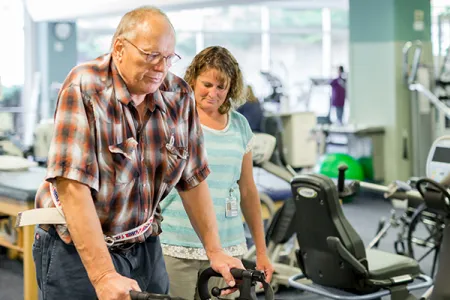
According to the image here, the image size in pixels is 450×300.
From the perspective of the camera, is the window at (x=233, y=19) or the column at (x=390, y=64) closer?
the column at (x=390, y=64)

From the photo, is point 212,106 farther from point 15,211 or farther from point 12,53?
point 12,53

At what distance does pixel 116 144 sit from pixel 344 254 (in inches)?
83.7

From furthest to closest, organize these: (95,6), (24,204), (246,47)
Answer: (246,47)
(95,6)
(24,204)

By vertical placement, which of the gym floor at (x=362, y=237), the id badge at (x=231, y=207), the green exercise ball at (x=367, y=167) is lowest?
the gym floor at (x=362, y=237)

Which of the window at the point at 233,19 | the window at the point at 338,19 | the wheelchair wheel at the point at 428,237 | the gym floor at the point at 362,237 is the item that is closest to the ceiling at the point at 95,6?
the gym floor at the point at 362,237

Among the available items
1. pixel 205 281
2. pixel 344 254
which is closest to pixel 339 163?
pixel 344 254

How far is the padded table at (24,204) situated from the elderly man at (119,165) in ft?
7.90

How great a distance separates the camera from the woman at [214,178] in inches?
97.8

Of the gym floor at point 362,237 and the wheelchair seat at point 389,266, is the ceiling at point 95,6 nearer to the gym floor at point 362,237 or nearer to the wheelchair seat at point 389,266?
the gym floor at point 362,237

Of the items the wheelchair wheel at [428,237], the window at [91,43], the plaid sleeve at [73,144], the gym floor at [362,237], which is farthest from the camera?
the window at [91,43]

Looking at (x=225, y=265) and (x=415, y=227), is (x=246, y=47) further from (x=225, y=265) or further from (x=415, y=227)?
(x=225, y=265)

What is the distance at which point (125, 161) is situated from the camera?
1.75 meters

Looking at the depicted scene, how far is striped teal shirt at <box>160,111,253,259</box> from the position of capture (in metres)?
2.49

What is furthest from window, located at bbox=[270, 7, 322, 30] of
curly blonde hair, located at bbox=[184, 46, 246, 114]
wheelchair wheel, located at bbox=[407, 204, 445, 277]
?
curly blonde hair, located at bbox=[184, 46, 246, 114]
